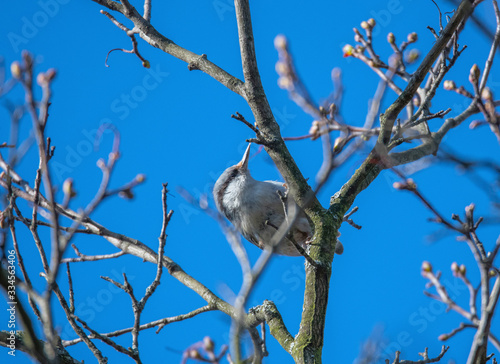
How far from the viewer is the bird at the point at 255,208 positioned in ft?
16.9

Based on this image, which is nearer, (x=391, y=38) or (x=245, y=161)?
(x=391, y=38)

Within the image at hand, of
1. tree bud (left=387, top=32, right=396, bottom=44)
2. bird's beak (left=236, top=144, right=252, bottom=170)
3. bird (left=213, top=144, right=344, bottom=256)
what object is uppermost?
bird's beak (left=236, top=144, right=252, bottom=170)

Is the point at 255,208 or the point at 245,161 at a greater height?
the point at 245,161

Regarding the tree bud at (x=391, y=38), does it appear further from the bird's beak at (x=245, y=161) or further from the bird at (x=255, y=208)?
the bird's beak at (x=245, y=161)

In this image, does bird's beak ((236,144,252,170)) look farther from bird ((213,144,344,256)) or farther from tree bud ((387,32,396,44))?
tree bud ((387,32,396,44))

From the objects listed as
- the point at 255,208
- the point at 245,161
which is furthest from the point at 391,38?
the point at 245,161

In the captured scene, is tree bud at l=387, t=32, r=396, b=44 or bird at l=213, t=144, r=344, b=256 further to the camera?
bird at l=213, t=144, r=344, b=256

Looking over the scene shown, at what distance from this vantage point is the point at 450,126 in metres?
4.02

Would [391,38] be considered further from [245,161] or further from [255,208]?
[245,161]

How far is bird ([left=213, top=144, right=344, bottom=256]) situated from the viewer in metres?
5.15

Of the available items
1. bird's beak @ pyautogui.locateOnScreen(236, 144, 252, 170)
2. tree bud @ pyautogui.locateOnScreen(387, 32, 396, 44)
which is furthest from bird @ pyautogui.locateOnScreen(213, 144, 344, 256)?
tree bud @ pyautogui.locateOnScreen(387, 32, 396, 44)

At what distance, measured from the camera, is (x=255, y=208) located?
5.22 meters

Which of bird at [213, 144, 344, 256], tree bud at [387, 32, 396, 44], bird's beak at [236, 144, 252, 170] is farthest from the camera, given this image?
bird's beak at [236, 144, 252, 170]

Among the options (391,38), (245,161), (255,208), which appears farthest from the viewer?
(245,161)
